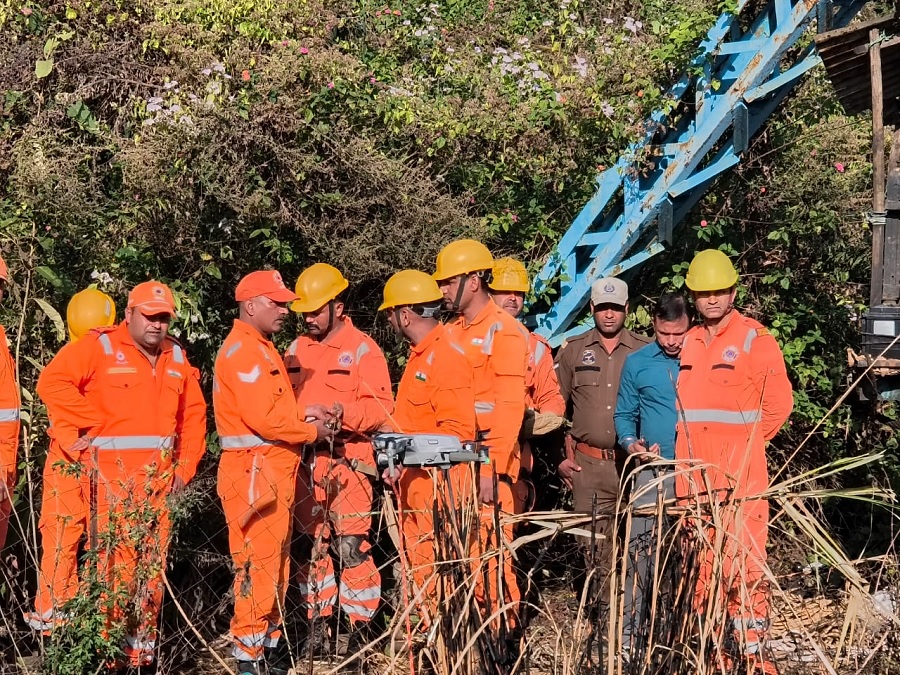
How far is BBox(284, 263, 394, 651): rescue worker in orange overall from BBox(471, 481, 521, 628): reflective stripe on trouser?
94 cm

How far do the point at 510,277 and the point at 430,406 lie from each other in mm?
1331

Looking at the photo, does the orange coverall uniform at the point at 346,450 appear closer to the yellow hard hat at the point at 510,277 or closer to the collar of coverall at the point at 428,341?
the collar of coverall at the point at 428,341

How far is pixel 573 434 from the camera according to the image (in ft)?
21.1

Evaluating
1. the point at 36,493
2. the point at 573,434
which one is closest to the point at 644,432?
the point at 573,434

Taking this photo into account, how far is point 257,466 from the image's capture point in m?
5.25

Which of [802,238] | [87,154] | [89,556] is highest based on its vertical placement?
[87,154]

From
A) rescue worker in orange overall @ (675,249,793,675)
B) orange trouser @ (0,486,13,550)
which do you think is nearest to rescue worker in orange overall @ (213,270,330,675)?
orange trouser @ (0,486,13,550)

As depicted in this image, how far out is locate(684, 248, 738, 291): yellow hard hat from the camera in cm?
575

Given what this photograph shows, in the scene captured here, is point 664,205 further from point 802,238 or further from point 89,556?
point 89,556

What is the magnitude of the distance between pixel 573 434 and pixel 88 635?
10.0 ft

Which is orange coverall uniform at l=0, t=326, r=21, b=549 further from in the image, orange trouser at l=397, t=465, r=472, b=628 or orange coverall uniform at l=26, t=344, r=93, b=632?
orange trouser at l=397, t=465, r=472, b=628

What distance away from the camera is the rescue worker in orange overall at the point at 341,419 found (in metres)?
5.99

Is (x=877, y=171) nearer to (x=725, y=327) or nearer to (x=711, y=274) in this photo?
(x=711, y=274)

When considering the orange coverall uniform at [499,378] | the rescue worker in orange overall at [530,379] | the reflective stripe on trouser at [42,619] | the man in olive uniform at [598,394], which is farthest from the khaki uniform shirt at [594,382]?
the reflective stripe on trouser at [42,619]
